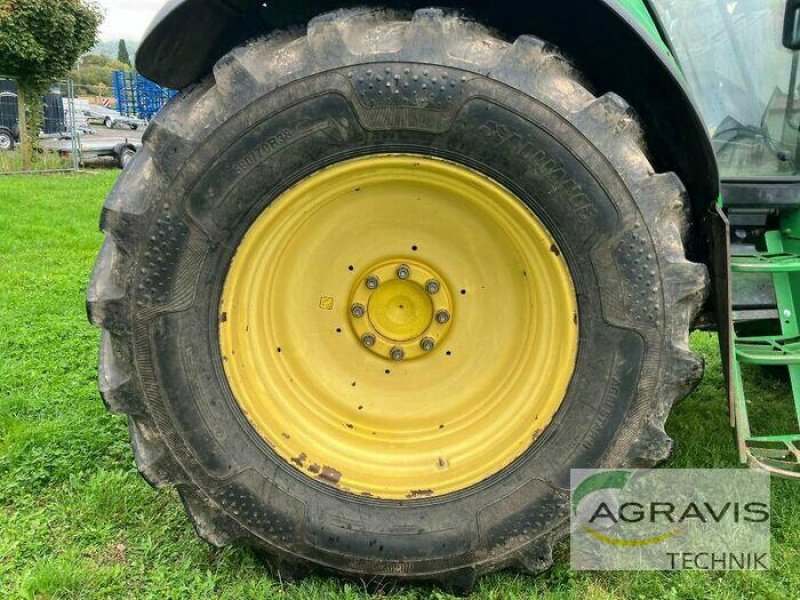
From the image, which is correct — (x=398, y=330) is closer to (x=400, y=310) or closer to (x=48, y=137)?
(x=400, y=310)

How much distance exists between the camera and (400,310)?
7.04ft

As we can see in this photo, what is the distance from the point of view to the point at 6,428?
295cm

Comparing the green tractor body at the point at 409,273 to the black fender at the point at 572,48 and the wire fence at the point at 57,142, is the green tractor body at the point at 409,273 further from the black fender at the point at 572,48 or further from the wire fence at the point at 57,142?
the wire fence at the point at 57,142

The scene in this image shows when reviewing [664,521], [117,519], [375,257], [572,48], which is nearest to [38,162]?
[117,519]

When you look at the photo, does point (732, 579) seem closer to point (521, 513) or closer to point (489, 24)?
point (521, 513)

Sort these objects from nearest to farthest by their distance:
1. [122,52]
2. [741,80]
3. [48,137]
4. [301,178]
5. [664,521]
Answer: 1. [301,178]
2. [664,521]
3. [741,80]
4. [48,137]
5. [122,52]

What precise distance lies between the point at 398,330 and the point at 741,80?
62.7 inches

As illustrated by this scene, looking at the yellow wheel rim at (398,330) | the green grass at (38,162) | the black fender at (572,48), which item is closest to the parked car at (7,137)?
the green grass at (38,162)

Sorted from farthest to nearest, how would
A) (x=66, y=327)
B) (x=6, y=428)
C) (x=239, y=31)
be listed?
(x=66, y=327)
(x=6, y=428)
(x=239, y=31)

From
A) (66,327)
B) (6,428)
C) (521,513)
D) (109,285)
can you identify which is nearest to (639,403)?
(521,513)

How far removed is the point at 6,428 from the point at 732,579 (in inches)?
112

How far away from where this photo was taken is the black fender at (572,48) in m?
1.87

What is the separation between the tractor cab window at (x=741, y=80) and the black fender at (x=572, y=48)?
2.01 feet

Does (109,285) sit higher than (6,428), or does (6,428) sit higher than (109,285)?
(109,285)
